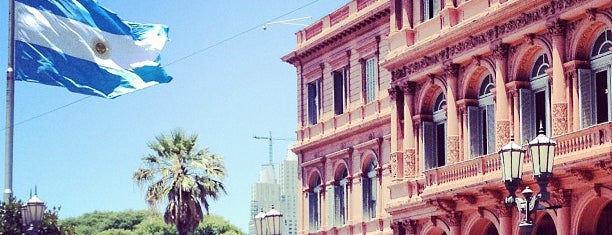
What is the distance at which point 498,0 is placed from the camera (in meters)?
38.4

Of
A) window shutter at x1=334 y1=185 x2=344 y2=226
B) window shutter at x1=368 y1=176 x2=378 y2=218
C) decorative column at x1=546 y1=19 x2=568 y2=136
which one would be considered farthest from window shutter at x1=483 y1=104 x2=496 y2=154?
window shutter at x1=334 y1=185 x2=344 y2=226

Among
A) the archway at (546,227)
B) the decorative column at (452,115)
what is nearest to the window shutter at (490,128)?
the decorative column at (452,115)

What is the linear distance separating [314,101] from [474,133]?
15.5 metres

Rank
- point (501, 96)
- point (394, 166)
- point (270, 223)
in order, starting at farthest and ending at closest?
1. point (394, 166)
2. point (501, 96)
3. point (270, 223)

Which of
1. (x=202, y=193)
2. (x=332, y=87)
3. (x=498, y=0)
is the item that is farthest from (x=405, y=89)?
(x=202, y=193)

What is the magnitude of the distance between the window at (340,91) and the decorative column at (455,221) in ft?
40.0

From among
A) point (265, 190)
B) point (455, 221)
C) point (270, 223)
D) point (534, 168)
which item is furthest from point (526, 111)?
point (265, 190)

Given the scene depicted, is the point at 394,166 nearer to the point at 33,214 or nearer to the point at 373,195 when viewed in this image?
the point at 373,195

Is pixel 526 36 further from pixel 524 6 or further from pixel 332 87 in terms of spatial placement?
pixel 332 87

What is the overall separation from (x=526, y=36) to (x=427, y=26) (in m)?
6.48

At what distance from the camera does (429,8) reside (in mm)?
43438

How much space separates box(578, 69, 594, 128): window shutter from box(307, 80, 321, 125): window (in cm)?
2035

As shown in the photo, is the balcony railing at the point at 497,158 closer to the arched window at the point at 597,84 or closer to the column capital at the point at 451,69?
the arched window at the point at 597,84

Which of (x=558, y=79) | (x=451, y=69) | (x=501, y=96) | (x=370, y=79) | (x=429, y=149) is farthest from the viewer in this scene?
(x=370, y=79)
